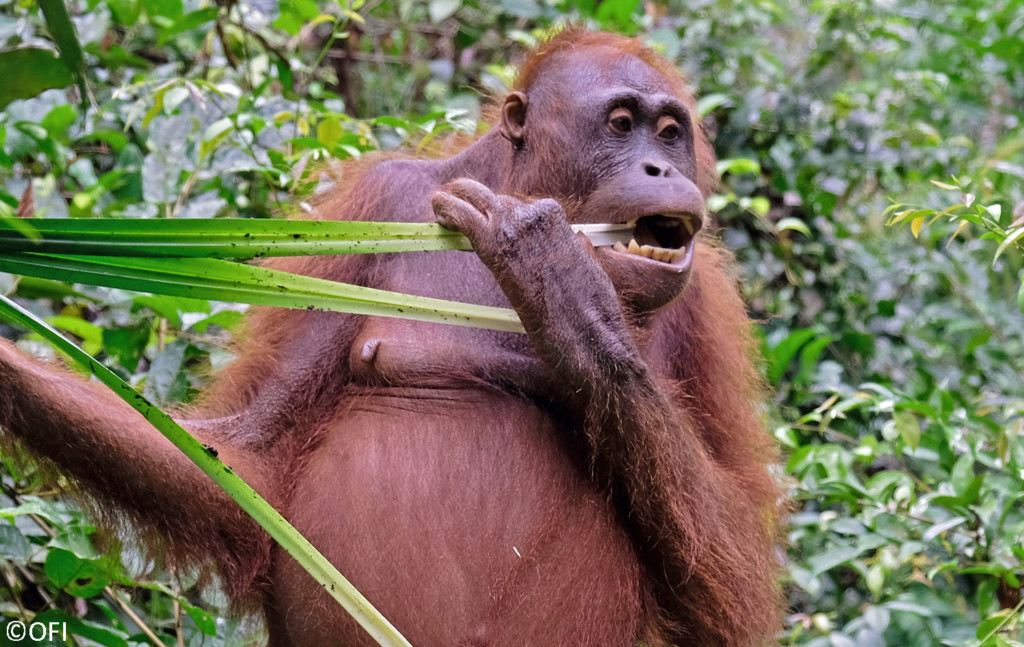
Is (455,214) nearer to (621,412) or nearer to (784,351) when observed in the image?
(621,412)

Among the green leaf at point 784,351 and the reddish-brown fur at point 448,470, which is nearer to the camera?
the reddish-brown fur at point 448,470

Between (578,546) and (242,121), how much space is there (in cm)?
203

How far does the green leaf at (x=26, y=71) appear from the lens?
184cm

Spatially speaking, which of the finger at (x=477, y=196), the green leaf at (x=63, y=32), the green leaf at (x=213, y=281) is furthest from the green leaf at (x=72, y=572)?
the green leaf at (x=63, y=32)

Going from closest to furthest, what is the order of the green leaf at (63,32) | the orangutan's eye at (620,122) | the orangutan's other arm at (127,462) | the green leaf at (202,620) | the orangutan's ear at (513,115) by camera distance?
the green leaf at (63,32) < the orangutan's other arm at (127,462) < the green leaf at (202,620) < the orangutan's eye at (620,122) < the orangutan's ear at (513,115)

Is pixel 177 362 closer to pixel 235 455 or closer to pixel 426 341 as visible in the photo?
pixel 235 455

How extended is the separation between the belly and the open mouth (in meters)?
0.46

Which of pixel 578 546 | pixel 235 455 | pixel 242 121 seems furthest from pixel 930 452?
pixel 242 121

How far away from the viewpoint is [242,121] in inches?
144

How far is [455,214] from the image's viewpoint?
217 centimetres

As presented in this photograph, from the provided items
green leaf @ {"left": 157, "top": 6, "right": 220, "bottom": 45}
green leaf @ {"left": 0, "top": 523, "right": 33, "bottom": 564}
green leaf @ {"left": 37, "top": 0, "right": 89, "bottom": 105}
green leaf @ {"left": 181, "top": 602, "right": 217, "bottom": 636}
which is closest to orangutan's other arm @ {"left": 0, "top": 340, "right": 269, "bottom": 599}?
green leaf @ {"left": 181, "top": 602, "right": 217, "bottom": 636}

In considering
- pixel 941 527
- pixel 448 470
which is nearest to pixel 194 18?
pixel 448 470

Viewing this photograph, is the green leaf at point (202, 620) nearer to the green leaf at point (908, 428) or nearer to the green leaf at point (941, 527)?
the green leaf at point (941, 527)

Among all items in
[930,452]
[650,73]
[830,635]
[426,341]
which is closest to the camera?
[426,341]
